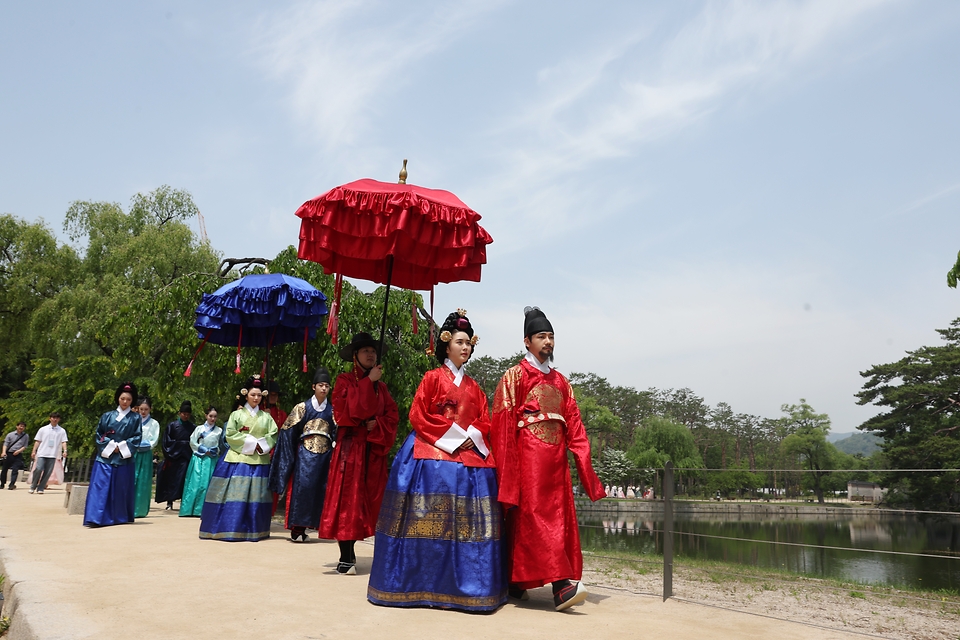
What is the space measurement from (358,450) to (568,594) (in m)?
2.15

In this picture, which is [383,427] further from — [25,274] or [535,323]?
[25,274]

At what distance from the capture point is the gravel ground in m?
5.31

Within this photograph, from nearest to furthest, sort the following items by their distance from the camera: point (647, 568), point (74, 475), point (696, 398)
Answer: point (647, 568)
point (74, 475)
point (696, 398)

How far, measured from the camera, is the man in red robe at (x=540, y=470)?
4316mm

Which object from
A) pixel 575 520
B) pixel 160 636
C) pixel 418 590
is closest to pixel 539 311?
pixel 575 520

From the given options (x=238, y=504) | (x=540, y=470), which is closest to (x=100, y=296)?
(x=238, y=504)

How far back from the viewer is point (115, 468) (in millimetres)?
8219

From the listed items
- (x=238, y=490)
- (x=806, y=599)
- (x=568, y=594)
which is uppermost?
(x=238, y=490)

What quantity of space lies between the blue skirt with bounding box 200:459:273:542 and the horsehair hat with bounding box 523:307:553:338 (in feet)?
13.2

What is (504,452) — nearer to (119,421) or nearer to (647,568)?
(647,568)

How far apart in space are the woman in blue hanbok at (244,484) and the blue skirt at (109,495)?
5.16 feet

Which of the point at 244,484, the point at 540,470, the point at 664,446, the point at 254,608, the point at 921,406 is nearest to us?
the point at 254,608

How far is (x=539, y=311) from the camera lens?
4.91 m

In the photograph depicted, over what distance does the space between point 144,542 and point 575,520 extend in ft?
14.7
